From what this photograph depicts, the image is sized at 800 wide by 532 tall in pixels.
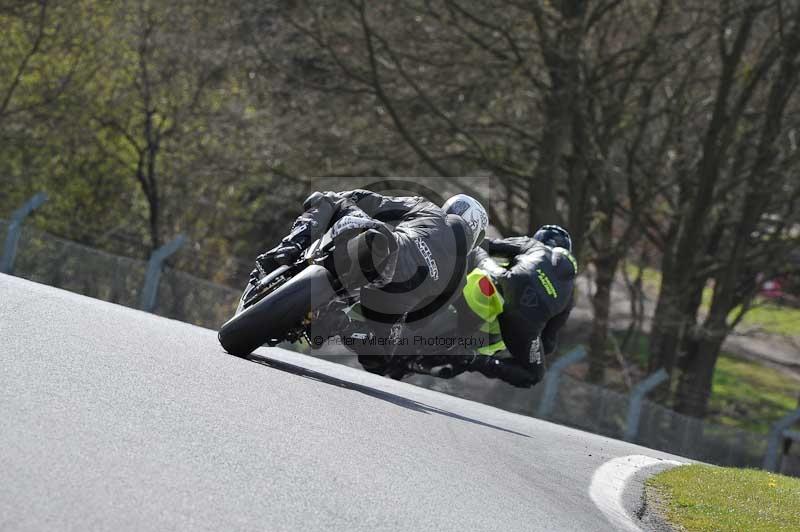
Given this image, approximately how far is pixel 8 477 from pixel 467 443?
12.1 feet

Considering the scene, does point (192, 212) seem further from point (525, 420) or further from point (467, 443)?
point (467, 443)

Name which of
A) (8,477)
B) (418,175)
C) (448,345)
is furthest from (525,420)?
(418,175)

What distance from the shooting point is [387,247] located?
27.6 ft

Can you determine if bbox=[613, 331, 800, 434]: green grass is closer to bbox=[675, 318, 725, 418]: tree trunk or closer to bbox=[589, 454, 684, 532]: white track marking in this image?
bbox=[675, 318, 725, 418]: tree trunk

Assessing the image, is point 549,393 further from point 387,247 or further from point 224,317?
point 387,247

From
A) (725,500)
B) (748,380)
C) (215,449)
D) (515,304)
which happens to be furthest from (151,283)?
(748,380)

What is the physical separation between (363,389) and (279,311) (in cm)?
126

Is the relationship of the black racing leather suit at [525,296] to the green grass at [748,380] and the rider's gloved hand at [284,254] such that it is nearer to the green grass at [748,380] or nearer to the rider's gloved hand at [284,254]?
the rider's gloved hand at [284,254]

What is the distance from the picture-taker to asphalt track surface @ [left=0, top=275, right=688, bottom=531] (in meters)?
4.59

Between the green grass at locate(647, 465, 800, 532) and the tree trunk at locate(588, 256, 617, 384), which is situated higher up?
the tree trunk at locate(588, 256, 617, 384)

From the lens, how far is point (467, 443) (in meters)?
7.74

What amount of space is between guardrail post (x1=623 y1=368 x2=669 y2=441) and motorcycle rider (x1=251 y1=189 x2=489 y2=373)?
7380 mm

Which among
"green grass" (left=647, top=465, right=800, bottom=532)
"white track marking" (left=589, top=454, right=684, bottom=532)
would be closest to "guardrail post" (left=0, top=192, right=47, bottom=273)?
"white track marking" (left=589, top=454, right=684, bottom=532)

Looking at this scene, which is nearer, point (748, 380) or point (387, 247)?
point (387, 247)
